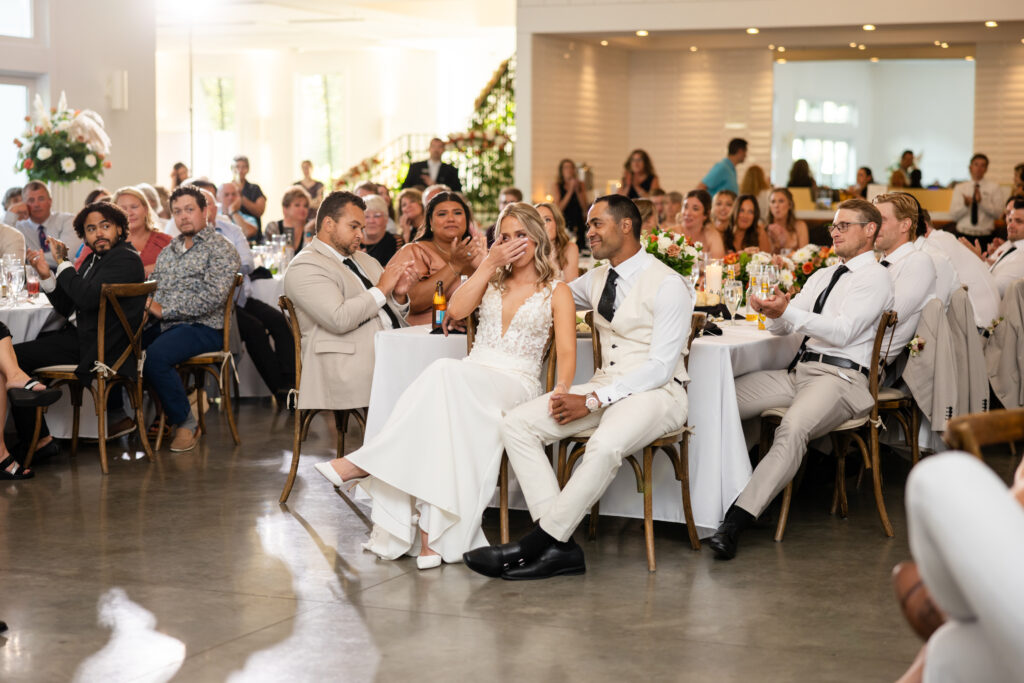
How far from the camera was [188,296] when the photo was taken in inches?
267

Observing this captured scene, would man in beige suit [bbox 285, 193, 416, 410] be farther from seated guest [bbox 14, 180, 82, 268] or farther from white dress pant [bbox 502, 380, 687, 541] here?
seated guest [bbox 14, 180, 82, 268]

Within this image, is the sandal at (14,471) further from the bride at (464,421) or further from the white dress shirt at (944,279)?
the white dress shirt at (944,279)

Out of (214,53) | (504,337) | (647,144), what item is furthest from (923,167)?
(504,337)

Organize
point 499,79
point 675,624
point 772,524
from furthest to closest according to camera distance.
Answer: point 499,79 → point 772,524 → point 675,624

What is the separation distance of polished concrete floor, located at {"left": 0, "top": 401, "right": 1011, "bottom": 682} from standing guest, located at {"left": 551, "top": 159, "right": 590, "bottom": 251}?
28.4ft

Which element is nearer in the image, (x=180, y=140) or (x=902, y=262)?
(x=902, y=262)

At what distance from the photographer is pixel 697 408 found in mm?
4926

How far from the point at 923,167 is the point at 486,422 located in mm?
17025

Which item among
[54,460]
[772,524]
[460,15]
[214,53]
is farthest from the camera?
[214,53]

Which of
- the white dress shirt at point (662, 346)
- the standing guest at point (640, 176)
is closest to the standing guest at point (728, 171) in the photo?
the standing guest at point (640, 176)

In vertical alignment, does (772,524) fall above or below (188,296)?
below

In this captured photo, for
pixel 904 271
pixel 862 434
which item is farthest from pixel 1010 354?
pixel 862 434

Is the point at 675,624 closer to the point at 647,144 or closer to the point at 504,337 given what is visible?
the point at 504,337

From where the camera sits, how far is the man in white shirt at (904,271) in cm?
542
